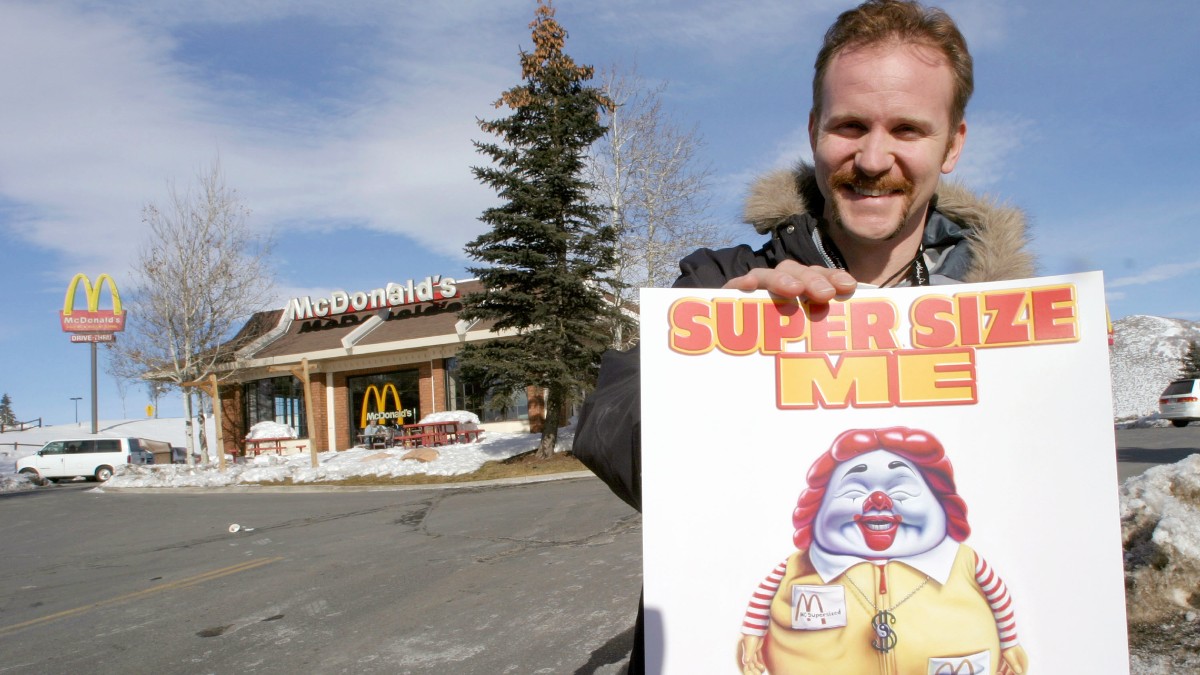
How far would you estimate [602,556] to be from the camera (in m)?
7.26

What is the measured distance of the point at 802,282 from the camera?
1.40 metres

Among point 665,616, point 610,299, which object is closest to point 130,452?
point 610,299

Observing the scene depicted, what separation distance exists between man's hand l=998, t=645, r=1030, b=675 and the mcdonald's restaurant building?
25.3 m

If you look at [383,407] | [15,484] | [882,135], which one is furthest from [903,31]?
[15,484]

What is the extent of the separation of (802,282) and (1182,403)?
84.8ft

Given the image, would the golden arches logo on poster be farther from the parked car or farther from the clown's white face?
the parked car

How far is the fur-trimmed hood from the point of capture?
5.32ft

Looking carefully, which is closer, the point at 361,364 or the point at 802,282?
the point at 802,282

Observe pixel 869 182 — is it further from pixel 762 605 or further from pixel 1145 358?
pixel 1145 358

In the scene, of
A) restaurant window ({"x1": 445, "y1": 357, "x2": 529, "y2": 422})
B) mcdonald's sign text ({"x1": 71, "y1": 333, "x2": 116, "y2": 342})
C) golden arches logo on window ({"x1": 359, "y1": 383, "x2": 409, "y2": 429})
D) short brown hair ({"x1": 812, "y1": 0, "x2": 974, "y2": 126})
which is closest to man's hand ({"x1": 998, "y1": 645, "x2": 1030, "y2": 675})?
short brown hair ({"x1": 812, "y1": 0, "x2": 974, "y2": 126})

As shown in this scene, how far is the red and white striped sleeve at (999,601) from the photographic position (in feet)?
4.35

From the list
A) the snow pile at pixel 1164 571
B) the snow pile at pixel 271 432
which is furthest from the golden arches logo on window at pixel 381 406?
the snow pile at pixel 1164 571

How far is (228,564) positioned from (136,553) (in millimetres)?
2519

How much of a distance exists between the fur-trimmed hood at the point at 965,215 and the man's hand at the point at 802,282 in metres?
0.39
